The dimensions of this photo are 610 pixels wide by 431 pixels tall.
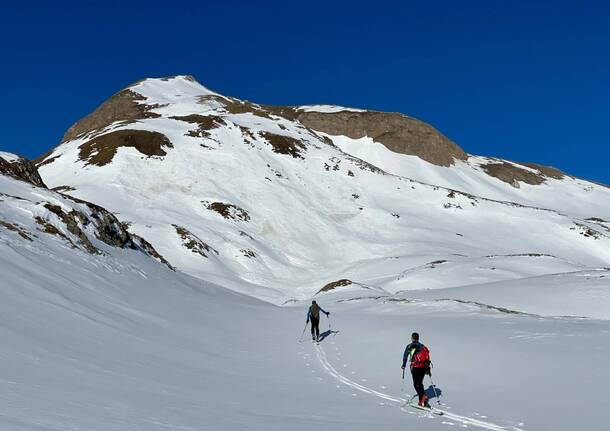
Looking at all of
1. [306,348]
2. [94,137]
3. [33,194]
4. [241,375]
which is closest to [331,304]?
[306,348]

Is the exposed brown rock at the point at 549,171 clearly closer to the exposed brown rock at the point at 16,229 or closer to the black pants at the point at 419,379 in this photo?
the exposed brown rock at the point at 16,229

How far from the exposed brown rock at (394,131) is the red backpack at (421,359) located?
432 feet

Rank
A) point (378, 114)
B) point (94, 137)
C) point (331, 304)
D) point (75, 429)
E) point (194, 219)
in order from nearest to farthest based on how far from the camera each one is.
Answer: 1. point (75, 429)
2. point (331, 304)
3. point (194, 219)
4. point (94, 137)
5. point (378, 114)

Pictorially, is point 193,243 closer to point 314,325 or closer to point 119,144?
point 314,325

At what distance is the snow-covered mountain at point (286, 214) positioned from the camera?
50531 millimetres

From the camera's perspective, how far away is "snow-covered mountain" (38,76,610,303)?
50531 millimetres

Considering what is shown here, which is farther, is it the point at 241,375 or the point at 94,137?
the point at 94,137

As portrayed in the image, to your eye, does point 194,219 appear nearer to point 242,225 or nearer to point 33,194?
point 242,225

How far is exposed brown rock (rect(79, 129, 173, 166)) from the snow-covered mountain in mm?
292

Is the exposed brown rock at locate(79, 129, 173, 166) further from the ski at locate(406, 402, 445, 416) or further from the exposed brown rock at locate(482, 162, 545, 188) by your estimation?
the exposed brown rock at locate(482, 162, 545, 188)

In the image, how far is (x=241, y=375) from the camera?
12.9 m

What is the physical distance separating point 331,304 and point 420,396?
1005 inches

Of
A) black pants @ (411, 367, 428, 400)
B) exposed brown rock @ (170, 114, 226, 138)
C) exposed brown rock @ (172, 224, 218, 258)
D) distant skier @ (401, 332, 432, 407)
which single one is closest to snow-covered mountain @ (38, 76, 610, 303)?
exposed brown rock @ (172, 224, 218, 258)

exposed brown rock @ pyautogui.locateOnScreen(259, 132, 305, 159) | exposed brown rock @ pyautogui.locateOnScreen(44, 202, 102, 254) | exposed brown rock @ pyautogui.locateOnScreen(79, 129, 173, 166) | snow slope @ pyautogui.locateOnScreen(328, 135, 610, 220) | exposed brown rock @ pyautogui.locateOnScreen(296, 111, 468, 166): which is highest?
exposed brown rock @ pyautogui.locateOnScreen(296, 111, 468, 166)
